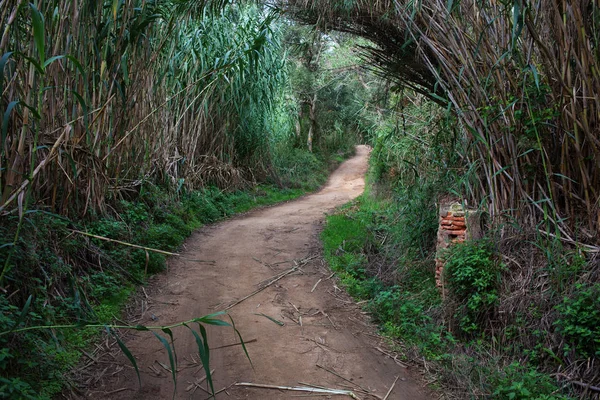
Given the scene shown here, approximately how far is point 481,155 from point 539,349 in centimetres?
170

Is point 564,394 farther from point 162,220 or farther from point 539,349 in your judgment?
point 162,220

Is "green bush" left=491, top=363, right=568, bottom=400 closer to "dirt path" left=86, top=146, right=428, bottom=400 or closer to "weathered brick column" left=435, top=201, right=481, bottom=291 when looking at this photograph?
"dirt path" left=86, top=146, right=428, bottom=400

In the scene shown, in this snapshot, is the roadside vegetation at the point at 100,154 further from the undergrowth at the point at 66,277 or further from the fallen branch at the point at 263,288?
the fallen branch at the point at 263,288

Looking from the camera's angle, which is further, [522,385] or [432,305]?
[432,305]

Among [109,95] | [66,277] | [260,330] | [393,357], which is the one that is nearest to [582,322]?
[393,357]

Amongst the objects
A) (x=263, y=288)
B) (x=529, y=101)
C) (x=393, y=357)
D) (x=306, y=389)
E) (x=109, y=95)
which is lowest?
(x=393, y=357)

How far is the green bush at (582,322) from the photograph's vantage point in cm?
323

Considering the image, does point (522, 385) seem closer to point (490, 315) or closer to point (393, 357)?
point (490, 315)

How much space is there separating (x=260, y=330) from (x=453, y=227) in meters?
2.10

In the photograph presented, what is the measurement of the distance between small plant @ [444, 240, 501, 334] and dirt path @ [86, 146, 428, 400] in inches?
30.1

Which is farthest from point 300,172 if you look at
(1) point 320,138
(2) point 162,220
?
(2) point 162,220

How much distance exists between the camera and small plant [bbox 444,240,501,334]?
4.01 m

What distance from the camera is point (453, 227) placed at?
188 inches

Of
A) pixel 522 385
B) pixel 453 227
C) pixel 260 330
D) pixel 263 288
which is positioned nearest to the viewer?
pixel 522 385
